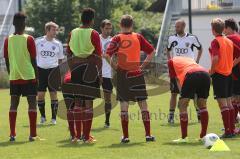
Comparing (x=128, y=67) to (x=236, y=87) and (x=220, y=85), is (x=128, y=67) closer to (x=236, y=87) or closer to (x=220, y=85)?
(x=220, y=85)

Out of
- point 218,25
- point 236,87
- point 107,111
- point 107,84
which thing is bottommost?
point 107,111

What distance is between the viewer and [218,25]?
37.7 ft

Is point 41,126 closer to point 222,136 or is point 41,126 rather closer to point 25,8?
point 222,136

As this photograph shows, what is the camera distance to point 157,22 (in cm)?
5603

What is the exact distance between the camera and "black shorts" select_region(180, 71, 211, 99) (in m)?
10.8

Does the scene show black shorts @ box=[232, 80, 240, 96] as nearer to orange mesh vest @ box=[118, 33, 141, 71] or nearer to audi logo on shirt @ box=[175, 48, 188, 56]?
audi logo on shirt @ box=[175, 48, 188, 56]

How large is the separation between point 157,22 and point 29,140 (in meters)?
44.8

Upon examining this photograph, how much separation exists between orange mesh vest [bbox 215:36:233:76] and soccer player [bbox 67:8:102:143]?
209 cm

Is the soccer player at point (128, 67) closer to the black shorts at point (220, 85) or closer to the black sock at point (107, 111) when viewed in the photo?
the black shorts at point (220, 85)

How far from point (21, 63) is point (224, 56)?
3544 millimetres

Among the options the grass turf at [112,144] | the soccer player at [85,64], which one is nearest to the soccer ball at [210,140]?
the grass turf at [112,144]

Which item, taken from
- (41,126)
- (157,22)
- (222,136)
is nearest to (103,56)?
(222,136)

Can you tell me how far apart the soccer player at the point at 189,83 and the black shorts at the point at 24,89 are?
2.46 metres

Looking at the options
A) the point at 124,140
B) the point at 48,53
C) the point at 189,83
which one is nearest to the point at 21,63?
the point at 124,140
